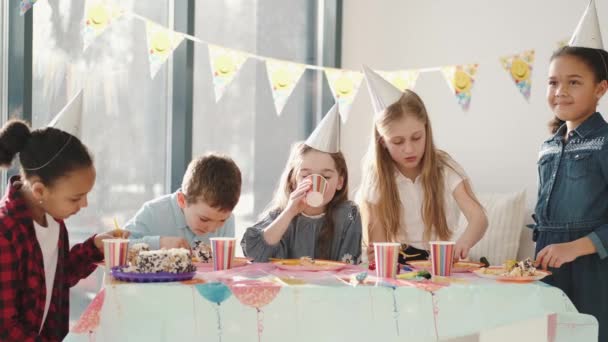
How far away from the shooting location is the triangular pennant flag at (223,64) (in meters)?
3.08

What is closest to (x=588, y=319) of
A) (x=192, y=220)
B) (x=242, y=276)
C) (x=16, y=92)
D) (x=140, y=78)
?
(x=242, y=276)

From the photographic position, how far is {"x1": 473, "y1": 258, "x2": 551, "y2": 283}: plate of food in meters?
1.48

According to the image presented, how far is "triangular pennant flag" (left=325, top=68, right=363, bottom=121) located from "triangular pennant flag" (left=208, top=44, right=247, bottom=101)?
0.53m

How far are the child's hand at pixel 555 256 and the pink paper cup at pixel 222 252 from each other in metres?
0.71

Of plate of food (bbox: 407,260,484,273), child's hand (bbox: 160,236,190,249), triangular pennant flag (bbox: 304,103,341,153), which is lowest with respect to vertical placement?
plate of food (bbox: 407,260,484,273)

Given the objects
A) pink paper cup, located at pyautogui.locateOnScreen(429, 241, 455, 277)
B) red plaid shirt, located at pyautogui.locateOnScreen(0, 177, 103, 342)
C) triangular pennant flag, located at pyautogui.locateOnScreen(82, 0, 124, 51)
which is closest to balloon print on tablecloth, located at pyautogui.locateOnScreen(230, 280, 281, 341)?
pink paper cup, located at pyautogui.locateOnScreen(429, 241, 455, 277)

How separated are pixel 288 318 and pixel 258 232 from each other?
0.66 m

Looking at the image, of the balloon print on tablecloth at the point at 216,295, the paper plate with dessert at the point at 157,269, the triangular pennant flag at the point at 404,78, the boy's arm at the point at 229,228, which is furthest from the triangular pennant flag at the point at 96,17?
the balloon print on tablecloth at the point at 216,295

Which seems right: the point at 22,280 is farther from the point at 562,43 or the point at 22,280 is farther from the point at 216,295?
the point at 562,43

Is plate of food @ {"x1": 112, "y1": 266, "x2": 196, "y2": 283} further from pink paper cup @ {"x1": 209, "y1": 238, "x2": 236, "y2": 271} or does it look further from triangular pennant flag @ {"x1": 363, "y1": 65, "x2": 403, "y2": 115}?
triangular pennant flag @ {"x1": 363, "y1": 65, "x2": 403, "y2": 115}

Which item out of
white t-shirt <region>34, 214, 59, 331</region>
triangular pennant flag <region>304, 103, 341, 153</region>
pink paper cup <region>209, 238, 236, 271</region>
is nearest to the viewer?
pink paper cup <region>209, 238, 236, 271</region>

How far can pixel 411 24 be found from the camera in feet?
12.9

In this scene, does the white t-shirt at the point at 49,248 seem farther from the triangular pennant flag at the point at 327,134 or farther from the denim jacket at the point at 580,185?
the denim jacket at the point at 580,185

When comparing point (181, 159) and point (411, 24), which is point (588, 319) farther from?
point (411, 24)
